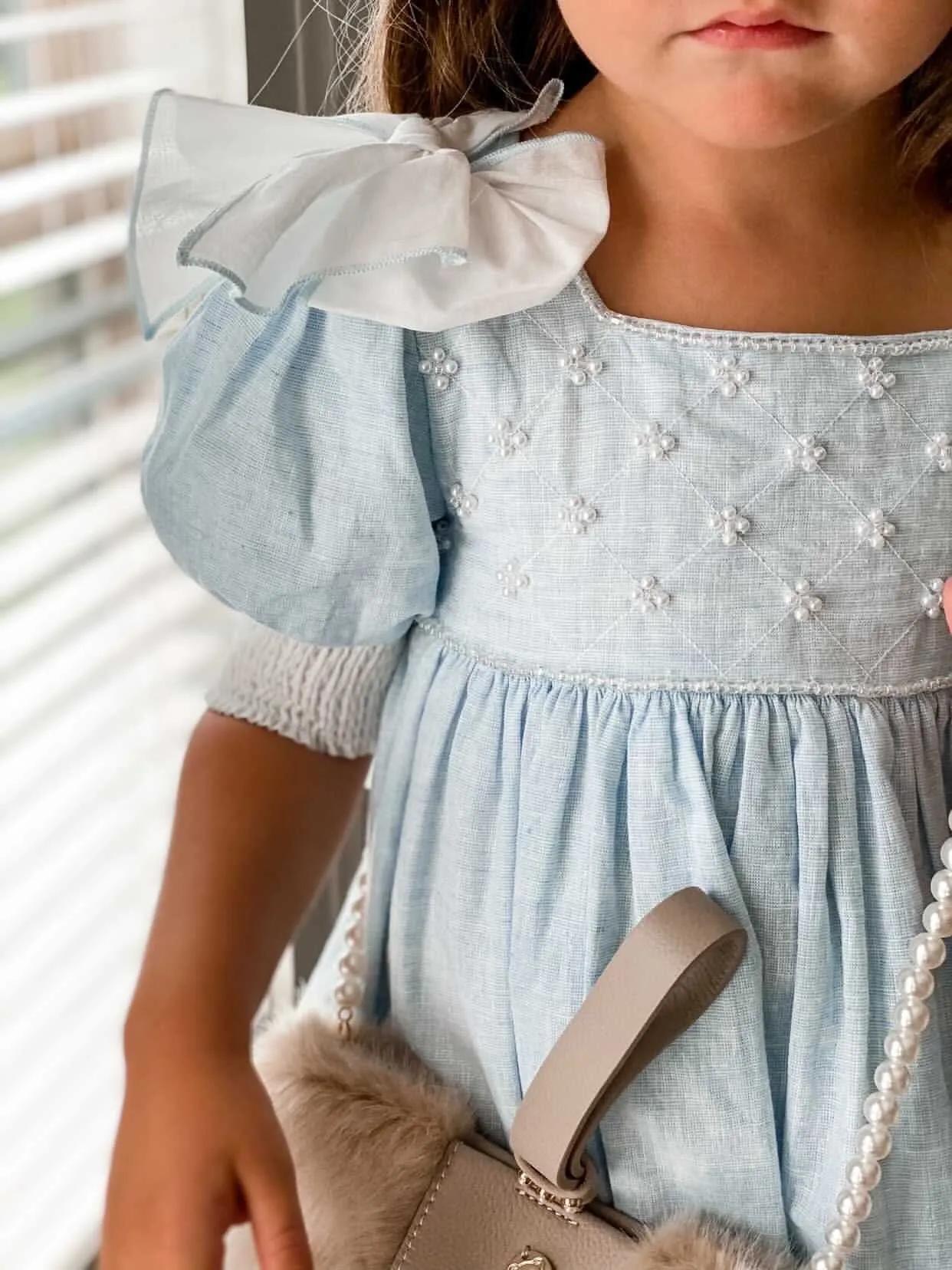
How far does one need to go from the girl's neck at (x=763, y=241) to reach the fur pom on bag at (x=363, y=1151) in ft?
1.29

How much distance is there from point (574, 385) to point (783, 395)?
95 mm

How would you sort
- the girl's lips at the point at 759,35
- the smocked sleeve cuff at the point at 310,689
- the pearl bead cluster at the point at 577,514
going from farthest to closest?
the smocked sleeve cuff at the point at 310,689 → the pearl bead cluster at the point at 577,514 → the girl's lips at the point at 759,35

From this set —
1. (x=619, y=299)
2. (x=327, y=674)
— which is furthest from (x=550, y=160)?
(x=327, y=674)

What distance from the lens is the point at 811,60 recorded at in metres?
0.61

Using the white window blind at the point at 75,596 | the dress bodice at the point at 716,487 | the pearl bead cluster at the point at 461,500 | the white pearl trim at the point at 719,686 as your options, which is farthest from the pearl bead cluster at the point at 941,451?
the white window blind at the point at 75,596

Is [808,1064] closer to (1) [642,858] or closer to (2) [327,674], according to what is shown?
(1) [642,858]

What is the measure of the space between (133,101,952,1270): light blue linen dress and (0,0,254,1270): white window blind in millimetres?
223

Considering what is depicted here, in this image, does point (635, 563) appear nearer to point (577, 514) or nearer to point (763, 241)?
point (577, 514)

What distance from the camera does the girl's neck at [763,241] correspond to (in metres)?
0.71

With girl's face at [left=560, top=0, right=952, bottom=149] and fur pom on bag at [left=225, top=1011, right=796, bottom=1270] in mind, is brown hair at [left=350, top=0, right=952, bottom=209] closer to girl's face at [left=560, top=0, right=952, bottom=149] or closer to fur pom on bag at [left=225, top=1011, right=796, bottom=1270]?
girl's face at [left=560, top=0, right=952, bottom=149]

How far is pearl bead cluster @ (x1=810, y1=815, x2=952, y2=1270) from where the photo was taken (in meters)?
0.66

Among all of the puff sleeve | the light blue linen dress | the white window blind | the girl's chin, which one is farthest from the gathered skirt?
the white window blind

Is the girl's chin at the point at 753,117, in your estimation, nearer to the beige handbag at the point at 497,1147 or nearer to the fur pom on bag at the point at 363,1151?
the beige handbag at the point at 497,1147

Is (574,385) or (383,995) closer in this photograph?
(574,385)
